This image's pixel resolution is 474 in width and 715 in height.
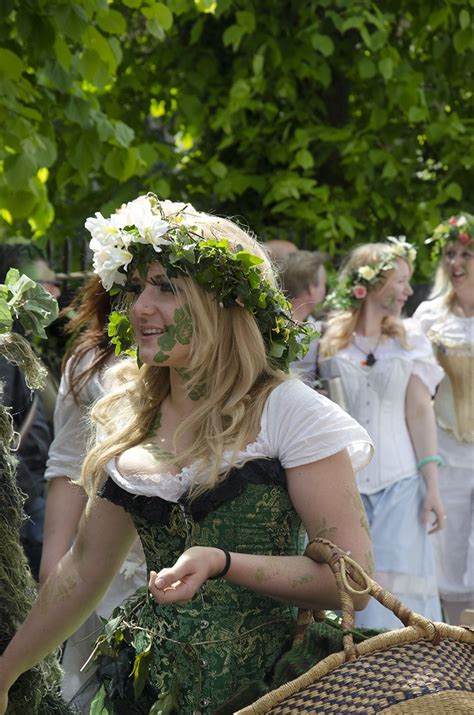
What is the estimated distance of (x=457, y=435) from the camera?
257 inches

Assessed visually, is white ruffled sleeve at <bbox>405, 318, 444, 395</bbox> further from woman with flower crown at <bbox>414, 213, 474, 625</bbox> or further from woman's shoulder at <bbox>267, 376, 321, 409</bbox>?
woman's shoulder at <bbox>267, 376, 321, 409</bbox>

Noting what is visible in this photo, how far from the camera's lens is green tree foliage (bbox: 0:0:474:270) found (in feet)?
27.0

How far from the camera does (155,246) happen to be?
8.93 feet

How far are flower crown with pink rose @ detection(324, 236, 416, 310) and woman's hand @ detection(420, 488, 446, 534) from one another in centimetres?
114

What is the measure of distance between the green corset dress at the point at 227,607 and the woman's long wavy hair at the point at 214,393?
0.07 metres

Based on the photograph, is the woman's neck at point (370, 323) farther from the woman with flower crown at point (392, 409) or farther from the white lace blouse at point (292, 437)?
the white lace blouse at point (292, 437)

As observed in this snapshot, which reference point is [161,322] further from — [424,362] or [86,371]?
[424,362]

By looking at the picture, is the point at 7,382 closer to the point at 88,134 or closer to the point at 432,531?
the point at 88,134

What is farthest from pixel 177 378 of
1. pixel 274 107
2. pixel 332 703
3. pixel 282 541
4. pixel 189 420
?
pixel 274 107

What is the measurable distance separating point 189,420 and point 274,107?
609cm

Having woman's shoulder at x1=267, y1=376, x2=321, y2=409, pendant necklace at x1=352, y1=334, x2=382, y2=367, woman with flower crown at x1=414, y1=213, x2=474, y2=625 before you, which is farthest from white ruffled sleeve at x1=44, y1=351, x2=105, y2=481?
woman with flower crown at x1=414, y1=213, x2=474, y2=625

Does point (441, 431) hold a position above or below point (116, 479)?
below

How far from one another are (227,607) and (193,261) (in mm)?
780

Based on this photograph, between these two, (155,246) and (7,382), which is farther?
(7,382)
